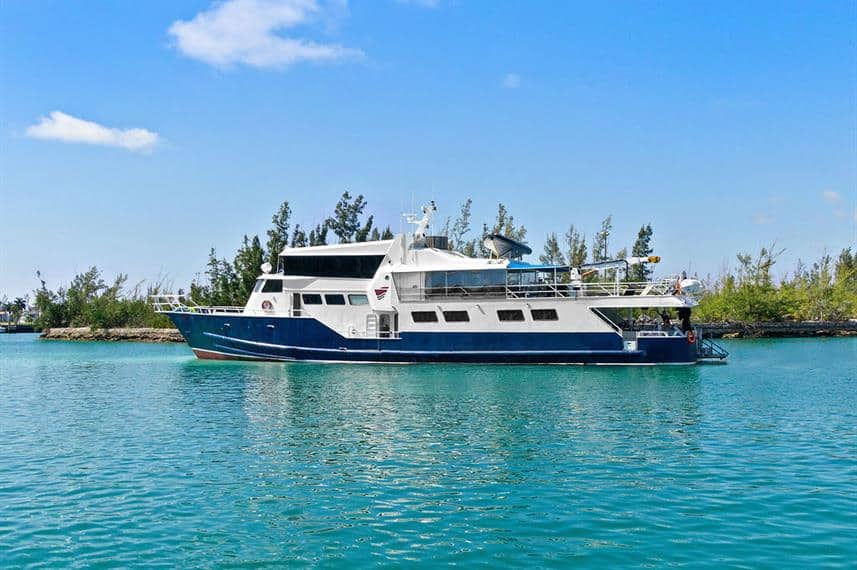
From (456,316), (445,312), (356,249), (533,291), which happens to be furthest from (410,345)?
(533,291)

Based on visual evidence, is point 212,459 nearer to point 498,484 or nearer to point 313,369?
point 498,484

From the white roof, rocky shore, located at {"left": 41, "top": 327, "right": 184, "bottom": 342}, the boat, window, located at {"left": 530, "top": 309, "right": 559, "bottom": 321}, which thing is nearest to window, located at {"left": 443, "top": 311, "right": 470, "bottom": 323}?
the boat

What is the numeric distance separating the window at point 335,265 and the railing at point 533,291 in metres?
1.99

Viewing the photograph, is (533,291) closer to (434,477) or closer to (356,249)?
(356,249)

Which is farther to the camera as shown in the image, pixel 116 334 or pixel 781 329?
pixel 116 334

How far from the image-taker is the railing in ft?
98.7

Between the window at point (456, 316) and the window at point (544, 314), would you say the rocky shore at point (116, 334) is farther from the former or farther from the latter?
the window at point (544, 314)

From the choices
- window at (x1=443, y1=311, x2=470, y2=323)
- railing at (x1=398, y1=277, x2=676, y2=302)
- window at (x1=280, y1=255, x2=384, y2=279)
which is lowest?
window at (x1=443, y1=311, x2=470, y2=323)

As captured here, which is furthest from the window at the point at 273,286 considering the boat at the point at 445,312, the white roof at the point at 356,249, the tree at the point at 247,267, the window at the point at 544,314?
the tree at the point at 247,267

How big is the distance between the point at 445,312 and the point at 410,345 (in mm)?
2131

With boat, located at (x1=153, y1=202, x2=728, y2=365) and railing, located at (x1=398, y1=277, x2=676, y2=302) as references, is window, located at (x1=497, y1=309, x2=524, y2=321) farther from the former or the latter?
railing, located at (x1=398, y1=277, x2=676, y2=302)

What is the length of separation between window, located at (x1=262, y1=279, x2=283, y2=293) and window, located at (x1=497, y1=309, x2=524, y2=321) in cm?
1029

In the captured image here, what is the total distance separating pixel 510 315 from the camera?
30656 mm

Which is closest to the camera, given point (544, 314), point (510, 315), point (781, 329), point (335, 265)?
point (544, 314)
